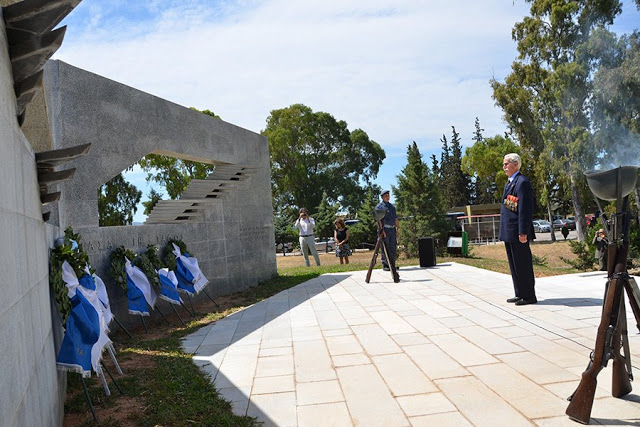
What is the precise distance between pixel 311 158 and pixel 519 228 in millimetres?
34822

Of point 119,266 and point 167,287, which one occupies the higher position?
point 119,266

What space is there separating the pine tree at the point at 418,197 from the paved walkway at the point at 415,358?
9.76 m

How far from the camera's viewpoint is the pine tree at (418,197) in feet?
58.6


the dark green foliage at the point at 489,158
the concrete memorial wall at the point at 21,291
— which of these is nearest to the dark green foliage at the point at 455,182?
the dark green foliage at the point at 489,158

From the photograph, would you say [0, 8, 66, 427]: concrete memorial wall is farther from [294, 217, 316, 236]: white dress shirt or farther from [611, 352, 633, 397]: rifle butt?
[294, 217, 316, 236]: white dress shirt

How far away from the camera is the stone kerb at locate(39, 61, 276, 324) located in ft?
21.2

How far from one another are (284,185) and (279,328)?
33901 mm

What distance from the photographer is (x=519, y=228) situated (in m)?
6.36

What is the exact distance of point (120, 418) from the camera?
11.9 ft

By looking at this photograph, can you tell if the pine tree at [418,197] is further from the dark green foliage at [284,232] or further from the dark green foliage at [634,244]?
the dark green foliage at [284,232]

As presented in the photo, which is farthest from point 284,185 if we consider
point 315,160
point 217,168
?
point 217,168

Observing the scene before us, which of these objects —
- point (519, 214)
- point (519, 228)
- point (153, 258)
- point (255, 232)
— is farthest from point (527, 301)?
point (255, 232)

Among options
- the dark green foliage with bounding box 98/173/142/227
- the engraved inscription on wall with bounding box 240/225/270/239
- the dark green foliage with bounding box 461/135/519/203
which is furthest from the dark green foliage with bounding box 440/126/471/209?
the engraved inscription on wall with bounding box 240/225/270/239

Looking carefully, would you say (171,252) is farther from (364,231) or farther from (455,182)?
(455,182)
